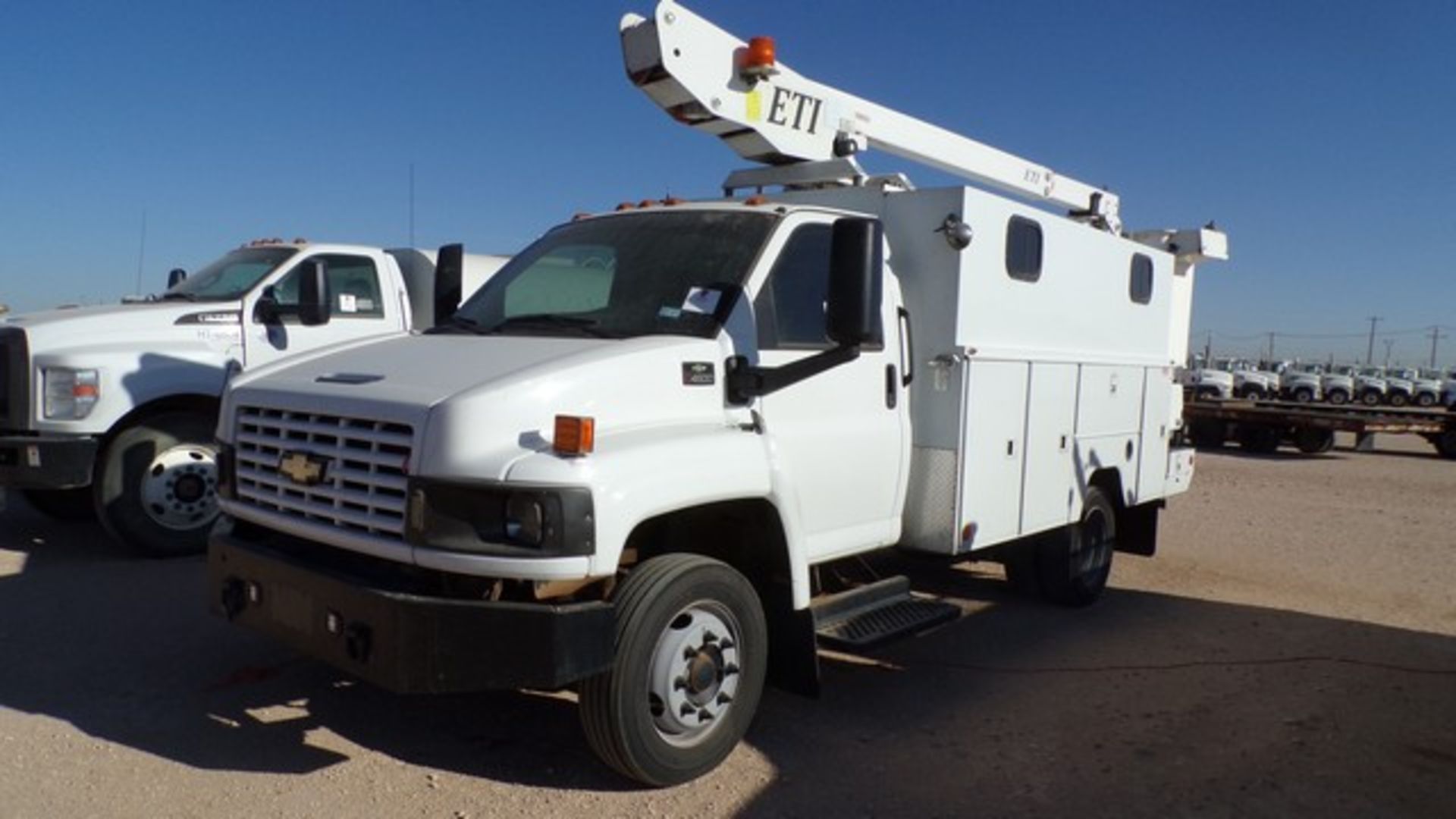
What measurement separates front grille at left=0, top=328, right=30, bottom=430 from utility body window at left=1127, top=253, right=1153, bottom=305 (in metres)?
7.29

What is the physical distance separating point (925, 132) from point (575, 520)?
5.17 meters

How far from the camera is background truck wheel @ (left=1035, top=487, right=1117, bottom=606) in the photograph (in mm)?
6766

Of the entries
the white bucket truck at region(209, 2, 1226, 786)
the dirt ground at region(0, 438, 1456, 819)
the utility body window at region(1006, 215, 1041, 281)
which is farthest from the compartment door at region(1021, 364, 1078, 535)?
the dirt ground at region(0, 438, 1456, 819)

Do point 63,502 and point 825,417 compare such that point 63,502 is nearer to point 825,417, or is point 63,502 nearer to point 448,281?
point 448,281

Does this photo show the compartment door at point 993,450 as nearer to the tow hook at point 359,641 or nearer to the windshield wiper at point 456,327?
the windshield wiper at point 456,327

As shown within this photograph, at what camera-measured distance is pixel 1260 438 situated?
21.8 metres

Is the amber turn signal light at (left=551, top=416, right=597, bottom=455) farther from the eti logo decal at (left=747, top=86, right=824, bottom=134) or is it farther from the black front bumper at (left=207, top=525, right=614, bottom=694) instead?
the eti logo decal at (left=747, top=86, right=824, bottom=134)

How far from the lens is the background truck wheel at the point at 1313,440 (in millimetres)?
21219

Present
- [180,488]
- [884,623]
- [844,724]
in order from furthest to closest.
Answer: [180,488]
[884,623]
[844,724]

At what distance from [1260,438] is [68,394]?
21.6m

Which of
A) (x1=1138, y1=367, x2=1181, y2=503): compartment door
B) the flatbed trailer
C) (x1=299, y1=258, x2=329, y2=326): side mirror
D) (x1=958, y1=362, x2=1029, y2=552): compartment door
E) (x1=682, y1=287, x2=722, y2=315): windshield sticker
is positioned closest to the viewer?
(x1=682, y1=287, x2=722, y2=315): windshield sticker

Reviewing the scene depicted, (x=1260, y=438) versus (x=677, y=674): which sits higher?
(x=677, y=674)

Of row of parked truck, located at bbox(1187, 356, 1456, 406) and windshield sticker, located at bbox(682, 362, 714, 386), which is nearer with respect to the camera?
windshield sticker, located at bbox(682, 362, 714, 386)

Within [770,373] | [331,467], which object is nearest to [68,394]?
[331,467]
